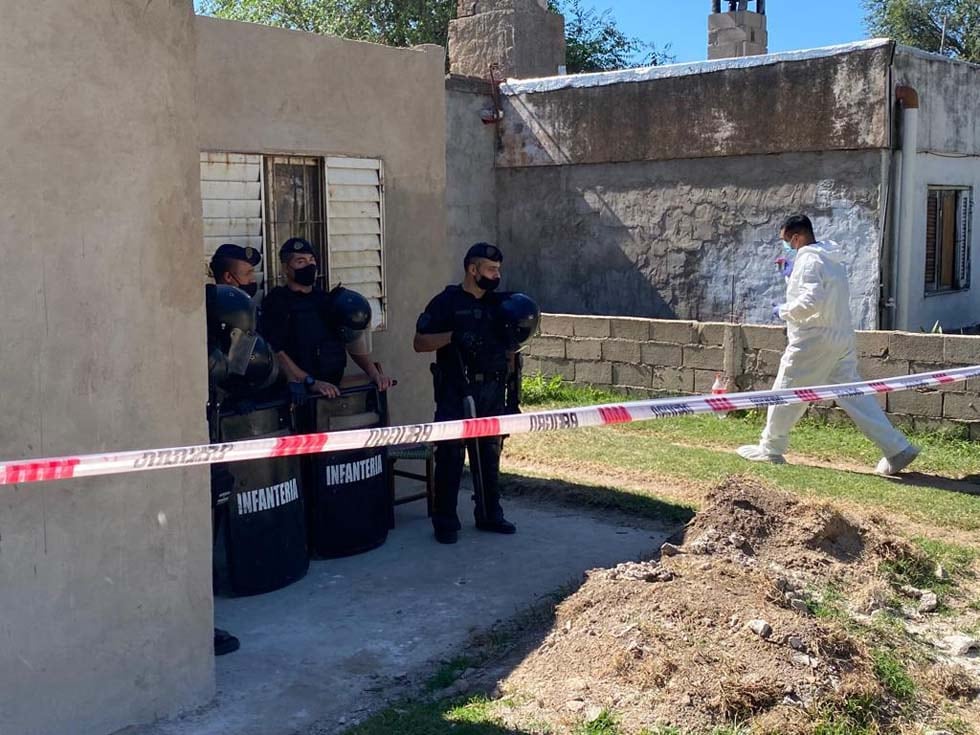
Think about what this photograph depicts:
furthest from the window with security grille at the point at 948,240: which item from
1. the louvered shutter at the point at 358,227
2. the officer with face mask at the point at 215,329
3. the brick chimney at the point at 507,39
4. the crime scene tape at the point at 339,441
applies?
the officer with face mask at the point at 215,329

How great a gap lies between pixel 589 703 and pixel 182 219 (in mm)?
2413

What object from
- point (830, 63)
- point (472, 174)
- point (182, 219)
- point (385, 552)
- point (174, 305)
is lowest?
point (385, 552)

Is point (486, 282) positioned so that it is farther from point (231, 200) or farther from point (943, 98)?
point (943, 98)

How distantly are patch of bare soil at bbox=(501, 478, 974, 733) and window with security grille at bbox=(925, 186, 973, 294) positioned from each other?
25.3 feet

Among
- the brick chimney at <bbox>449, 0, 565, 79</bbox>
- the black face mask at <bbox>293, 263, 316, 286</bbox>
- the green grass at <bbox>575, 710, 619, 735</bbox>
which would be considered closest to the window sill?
the brick chimney at <bbox>449, 0, 565, 79</bbox>

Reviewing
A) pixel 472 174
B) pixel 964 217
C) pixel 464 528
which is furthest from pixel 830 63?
pixel 464 528

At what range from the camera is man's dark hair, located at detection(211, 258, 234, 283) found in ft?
19.3

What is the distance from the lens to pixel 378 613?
5605 mm

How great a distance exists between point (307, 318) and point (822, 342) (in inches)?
165

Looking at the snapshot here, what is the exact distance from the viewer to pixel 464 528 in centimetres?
714

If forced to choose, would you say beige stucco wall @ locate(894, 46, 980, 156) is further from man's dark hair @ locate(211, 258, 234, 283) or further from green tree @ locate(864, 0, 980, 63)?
green tree @ locate(864, 0, 980, 63)

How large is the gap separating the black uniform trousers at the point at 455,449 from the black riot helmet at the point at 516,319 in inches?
12.8

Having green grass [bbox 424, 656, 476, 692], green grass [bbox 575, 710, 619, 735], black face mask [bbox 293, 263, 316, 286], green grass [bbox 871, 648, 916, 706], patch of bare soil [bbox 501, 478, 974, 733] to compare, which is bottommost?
green grass [bbox 424, 656, 476, 692]

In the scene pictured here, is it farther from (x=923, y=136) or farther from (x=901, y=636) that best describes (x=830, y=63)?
(x=901, y=636)
